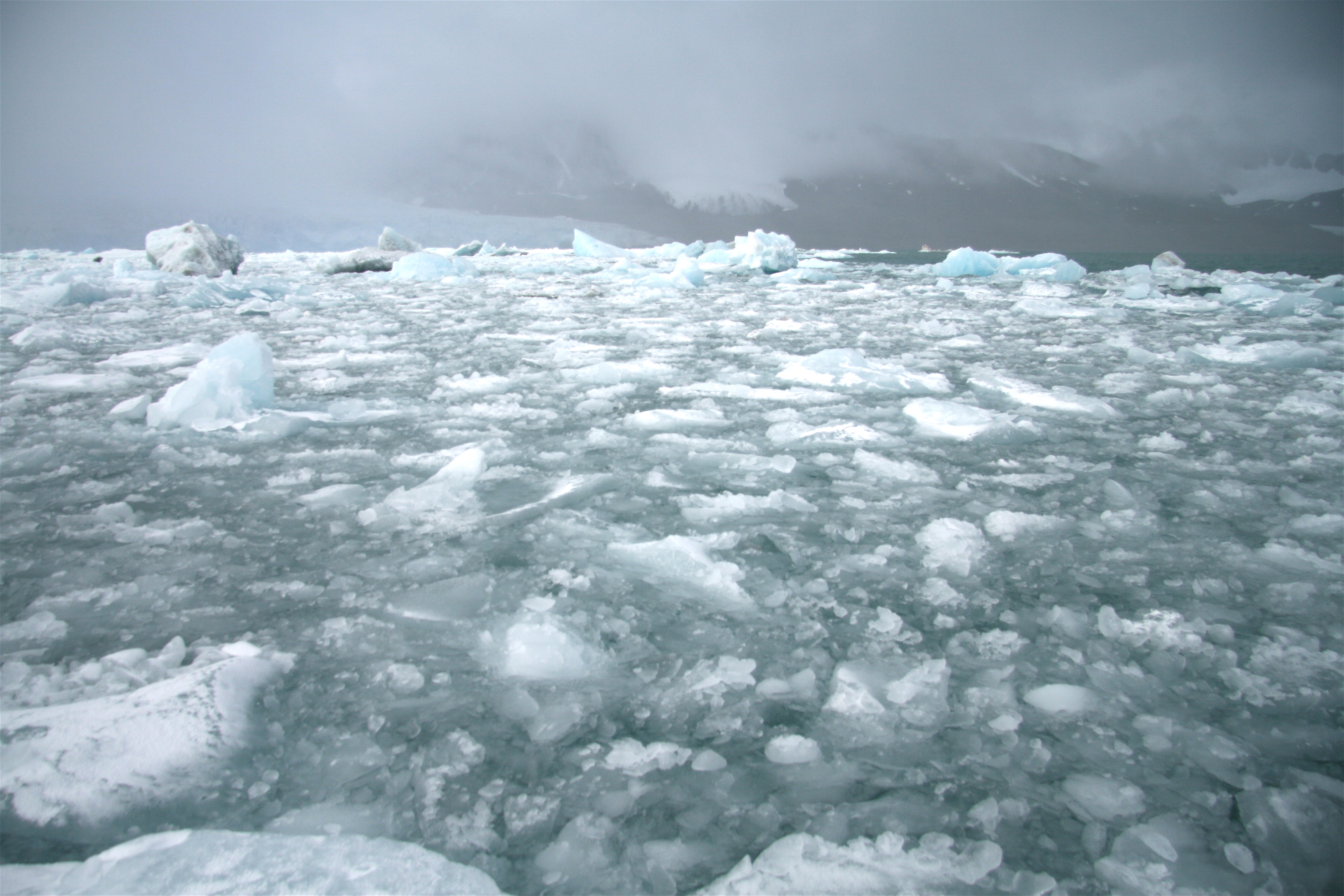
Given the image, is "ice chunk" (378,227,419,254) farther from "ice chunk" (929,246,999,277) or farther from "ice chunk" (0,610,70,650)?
"ice chunk" (0,610,70,650)

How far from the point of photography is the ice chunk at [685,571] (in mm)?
1510

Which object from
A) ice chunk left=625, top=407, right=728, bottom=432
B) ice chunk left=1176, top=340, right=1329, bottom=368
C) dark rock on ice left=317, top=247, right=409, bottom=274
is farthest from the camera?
dark rock on ice left=317, top=247, right=409, bottom=274

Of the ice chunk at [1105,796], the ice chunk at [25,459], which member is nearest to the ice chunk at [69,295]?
the ice chunk at [25,459]

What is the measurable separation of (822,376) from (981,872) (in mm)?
3041

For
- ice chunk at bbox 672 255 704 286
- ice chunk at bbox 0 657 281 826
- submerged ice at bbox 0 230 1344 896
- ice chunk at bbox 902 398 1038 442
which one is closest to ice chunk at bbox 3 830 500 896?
submerged ice at bbox 0 230 1344 896

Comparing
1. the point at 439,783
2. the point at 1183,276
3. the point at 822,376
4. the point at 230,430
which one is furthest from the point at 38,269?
the point at 1183,276

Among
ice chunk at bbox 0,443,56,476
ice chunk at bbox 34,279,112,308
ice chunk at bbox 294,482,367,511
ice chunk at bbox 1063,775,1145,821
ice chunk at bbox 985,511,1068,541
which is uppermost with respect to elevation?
ice chunk at bbox 34,279,112,308

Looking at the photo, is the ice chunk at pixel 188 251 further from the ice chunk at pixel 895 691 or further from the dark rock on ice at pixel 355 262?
the ice chunk at pixel 895 691

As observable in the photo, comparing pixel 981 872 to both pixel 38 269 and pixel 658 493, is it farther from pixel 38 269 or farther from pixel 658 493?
pixel 38 269

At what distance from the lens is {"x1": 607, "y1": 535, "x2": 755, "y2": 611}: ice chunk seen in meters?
1.51

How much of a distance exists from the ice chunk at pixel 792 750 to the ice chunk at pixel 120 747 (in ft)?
2.74

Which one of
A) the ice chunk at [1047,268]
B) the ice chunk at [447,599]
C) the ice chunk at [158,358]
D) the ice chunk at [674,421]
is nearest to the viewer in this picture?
the ice chunk at [447,599]

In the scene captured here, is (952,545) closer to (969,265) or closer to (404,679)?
(404,679)

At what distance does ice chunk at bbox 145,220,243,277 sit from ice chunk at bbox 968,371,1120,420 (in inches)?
633
